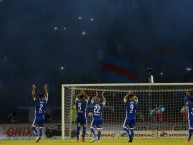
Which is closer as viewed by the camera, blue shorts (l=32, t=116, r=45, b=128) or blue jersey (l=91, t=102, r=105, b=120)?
blue shorts (l=32, t=116, r=45, b=128)

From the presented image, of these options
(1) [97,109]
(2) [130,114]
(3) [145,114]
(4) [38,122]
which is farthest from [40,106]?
(3) [145,114]

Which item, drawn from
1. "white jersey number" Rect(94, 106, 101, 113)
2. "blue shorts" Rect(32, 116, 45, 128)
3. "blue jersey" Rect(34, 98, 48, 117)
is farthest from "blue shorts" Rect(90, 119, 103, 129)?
"blue jersey" Rect(34, 98, 48, 117)

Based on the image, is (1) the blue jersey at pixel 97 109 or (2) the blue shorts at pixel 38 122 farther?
(1) the blue jersey at pixel 97 109

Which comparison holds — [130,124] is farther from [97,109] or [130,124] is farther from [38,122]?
[38,122]

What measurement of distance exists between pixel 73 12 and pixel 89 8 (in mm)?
2363

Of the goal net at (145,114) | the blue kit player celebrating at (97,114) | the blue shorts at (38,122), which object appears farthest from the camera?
the goal net at (145,114)

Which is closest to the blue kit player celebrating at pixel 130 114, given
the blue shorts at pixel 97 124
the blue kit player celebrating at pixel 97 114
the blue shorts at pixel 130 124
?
the blue shorts at pixel 130 124

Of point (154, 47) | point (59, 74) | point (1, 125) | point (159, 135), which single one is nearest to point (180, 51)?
point (154, 47)

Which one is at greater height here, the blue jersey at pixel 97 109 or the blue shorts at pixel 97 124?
the blue jersey at pixel 97 109

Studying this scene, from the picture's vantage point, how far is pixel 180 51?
58906 millimetres

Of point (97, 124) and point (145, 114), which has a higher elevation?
point (145, 114)

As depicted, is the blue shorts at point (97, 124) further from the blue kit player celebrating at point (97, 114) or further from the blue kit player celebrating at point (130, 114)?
the blue kit player celebrating at point (130, 114)

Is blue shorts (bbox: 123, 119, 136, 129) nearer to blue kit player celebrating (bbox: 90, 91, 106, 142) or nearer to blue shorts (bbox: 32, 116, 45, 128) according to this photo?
blue kit player celebrating (bbox: 90, 91, 106, 142)

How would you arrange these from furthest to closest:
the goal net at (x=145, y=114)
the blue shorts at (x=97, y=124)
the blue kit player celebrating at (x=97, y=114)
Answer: the goal net at (x=145, y=114), the blue shorts at (x=97, y=124), the blue kit player celebrating at (x=97, y=114)
